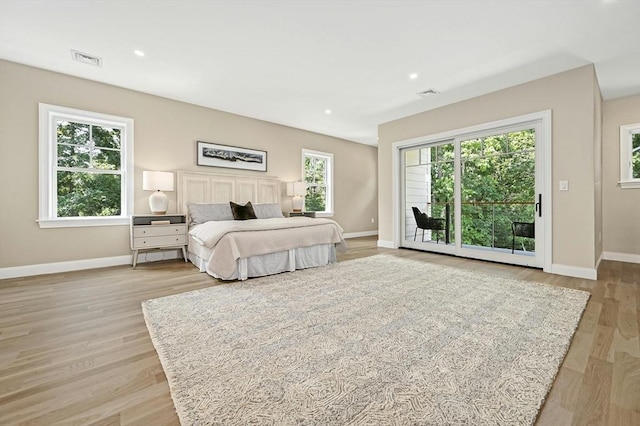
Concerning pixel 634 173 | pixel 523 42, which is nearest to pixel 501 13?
pixel 523 42

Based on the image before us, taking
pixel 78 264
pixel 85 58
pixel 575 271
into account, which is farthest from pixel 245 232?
pixel 575 271

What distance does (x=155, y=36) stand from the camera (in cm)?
298

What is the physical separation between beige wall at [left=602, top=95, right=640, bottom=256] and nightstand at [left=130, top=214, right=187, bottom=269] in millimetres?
6979

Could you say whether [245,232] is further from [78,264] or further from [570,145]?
[570,145]

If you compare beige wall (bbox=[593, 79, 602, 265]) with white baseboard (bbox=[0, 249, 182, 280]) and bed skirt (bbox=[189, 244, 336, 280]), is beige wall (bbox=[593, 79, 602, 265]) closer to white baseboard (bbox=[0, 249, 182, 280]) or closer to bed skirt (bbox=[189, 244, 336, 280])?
bed skirt (bbox=[189, 244, 336, 280])

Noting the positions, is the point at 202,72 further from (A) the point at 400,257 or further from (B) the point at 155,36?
(A) the point at 400,257

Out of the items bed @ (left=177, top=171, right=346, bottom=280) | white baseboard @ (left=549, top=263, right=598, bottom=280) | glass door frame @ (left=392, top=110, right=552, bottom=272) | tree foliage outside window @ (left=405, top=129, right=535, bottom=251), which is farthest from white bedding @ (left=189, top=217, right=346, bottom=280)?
white baseboard @ (left=549, top=263, right=598, bottom=280)

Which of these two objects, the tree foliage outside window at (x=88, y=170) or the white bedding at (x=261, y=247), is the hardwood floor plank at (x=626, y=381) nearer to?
the white bedding at (x=261, y=247)

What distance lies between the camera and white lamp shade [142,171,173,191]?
4330 mm

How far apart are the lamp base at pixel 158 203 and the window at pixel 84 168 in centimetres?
35

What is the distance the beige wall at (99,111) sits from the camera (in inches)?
140

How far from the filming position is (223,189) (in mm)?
5309

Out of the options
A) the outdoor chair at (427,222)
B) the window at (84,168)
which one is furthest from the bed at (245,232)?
the outdoor chair at (427,222)

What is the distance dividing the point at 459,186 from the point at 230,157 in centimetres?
426
